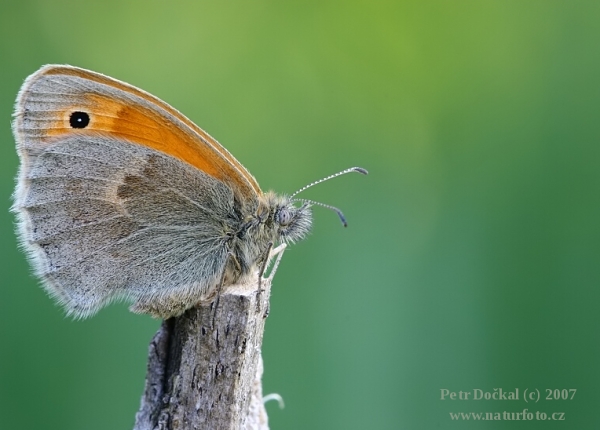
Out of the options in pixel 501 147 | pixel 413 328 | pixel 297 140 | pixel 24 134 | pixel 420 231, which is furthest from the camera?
pixel 297 140

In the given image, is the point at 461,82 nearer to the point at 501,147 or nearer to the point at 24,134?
the point at 501,147

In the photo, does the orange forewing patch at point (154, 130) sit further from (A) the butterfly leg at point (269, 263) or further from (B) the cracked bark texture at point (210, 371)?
(B) the cracked bark texture at point (210, 371)

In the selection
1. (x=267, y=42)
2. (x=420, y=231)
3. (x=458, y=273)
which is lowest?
(x=458, y=273)

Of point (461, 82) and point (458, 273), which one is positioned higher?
point (461, 82)

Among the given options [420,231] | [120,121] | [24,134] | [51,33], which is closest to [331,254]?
[420,231]

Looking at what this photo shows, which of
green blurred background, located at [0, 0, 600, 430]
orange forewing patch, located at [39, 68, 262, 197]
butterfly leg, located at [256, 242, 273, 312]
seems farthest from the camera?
green blurred background, located at [0, 0, 600, 430]

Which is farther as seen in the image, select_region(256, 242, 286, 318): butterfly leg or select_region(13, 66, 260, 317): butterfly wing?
select_region(13, 66, 260, 317): butterfly wing

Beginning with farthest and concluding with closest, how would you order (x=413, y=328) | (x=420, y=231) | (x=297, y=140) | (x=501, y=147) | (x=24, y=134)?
(x=297, y=140) < (x=501, y=147) < (x=420, y=231) < (x=413, y=328) < (x=24, y=134)

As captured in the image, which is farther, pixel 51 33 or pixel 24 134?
pixel 51 33

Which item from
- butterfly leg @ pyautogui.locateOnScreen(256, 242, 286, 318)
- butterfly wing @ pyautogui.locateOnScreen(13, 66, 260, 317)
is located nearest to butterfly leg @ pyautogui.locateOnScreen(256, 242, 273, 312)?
butterfly leg @ pyautogui.locateOnScreen(256, 242, 286, 318)

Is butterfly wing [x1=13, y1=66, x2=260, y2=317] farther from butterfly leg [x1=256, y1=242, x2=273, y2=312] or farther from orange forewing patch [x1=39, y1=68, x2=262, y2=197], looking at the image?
butterfly leg [x1=256, y1=242, x2=273, y2=312]
